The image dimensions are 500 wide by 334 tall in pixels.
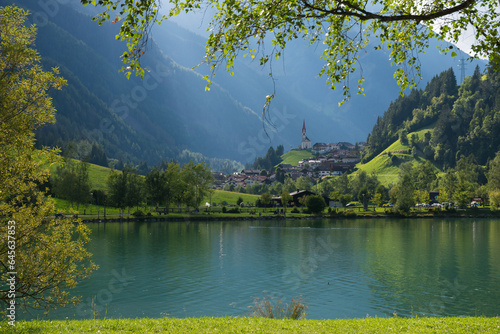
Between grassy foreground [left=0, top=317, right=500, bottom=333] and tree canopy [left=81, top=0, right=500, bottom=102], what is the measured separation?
295 inches

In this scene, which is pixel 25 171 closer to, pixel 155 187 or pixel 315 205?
pixel 155 187

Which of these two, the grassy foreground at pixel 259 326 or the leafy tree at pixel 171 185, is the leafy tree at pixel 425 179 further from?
the grassy foreground at pixel 259 326

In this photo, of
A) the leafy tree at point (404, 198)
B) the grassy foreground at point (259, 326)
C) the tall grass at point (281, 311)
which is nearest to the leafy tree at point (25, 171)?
the grassy foreground at point (259, 326)

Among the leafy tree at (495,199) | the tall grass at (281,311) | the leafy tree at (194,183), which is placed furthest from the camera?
the leafy tree at (495,199)

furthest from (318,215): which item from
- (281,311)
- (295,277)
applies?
(281,311)

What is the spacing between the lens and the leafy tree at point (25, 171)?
13852 mm

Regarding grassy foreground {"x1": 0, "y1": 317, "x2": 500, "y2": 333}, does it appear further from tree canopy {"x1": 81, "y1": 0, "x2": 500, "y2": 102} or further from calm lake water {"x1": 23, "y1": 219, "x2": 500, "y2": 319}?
calm lake water {"x1": 23, "y1": 219, "x2": 500, "y2": 319}

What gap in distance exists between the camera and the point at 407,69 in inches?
544

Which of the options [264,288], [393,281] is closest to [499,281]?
[393,281]

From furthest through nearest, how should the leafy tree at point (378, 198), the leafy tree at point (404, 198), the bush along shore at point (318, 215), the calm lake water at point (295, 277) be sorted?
Result: the leafy tree at point (378, 198) < the leafy tree at point (404, 198) < the bush along shore at point (318, 215) < the calm lake water at point (295, 277)

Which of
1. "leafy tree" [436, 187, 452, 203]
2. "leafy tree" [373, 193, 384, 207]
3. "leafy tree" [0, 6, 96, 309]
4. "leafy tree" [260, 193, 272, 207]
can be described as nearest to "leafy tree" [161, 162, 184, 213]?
"leafy tree" [260, 193, 272, 207]

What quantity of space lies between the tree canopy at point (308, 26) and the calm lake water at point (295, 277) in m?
15.5

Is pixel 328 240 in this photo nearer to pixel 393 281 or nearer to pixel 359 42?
pixel 393 281

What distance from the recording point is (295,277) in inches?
1341
